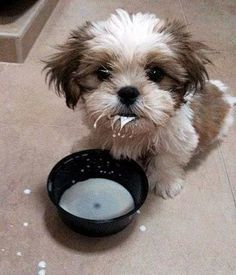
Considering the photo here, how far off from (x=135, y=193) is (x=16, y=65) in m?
0.94

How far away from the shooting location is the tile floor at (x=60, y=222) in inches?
50.4

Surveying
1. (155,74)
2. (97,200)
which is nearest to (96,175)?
(97,200)

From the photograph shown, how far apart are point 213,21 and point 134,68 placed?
1.47m

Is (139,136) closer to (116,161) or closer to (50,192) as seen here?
(116,161)

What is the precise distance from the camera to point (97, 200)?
137 centimetres

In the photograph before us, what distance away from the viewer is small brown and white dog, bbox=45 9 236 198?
1131 mm

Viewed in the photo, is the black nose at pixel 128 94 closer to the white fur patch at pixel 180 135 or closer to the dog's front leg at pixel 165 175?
the white fur patch at pixel 180 135

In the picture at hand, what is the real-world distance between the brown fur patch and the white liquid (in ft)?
1.03

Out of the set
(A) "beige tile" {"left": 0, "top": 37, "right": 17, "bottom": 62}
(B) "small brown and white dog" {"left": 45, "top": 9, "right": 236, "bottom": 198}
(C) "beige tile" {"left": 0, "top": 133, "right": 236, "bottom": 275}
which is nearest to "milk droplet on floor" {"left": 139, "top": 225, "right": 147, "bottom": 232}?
(C) "beige tile" {"left": 0, "top": 133, "right": 236, "bottom": 275}

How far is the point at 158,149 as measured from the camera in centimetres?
142

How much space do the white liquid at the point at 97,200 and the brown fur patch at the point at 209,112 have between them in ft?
1.03

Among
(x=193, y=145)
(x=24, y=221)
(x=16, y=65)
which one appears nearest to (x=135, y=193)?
(x=193, y=145)

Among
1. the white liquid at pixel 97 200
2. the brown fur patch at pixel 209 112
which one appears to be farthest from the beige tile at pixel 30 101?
the brown fur patch at pixel 209 112

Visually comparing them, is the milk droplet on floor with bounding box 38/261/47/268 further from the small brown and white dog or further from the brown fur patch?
the brown fur patch
